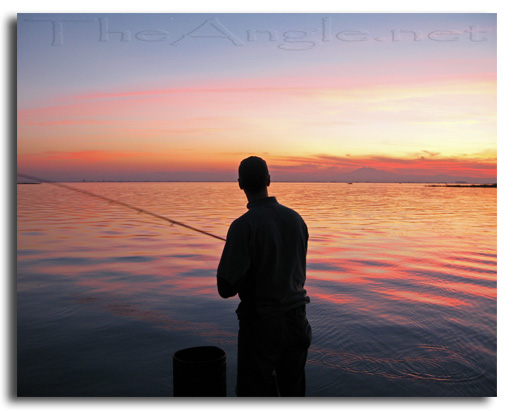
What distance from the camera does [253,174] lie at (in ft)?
8.36

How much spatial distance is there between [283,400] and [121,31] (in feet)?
13.8

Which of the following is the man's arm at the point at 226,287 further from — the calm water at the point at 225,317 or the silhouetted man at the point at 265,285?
the calm water at the point at 225,317

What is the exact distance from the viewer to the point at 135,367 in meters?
4.33

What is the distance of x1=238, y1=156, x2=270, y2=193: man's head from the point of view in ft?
8.36

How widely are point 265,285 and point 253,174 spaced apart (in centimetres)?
60

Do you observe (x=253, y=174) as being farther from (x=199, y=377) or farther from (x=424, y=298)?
(x=424, y=298)

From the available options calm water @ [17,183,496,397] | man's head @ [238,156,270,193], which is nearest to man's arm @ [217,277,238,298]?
man's head @ [238,156,270,193]

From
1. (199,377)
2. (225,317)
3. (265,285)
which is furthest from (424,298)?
(265,285)

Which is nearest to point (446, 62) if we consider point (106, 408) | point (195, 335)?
point (195, 335)

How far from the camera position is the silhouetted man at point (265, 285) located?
7.98ft
